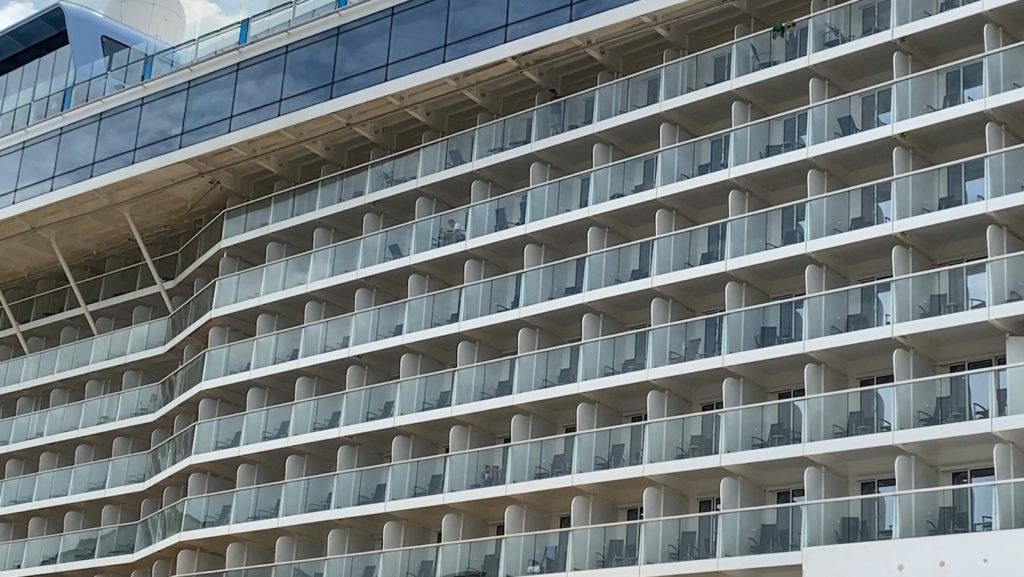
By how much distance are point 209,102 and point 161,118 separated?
1950 mm

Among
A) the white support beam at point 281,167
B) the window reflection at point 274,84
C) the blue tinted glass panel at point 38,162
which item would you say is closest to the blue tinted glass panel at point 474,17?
the window reflection at point 274,84

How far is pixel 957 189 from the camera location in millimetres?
31766

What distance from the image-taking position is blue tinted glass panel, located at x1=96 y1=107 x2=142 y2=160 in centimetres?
4756

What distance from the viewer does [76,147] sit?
49.1 metres

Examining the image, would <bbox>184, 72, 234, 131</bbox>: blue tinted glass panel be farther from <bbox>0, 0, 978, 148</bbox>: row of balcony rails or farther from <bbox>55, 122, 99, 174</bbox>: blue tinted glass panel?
<bbox>55, 122, 99, 174</bbox>: blue tinted glass panel

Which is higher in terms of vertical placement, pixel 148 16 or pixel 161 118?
pixel 148 16

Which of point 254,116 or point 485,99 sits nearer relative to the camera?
point 485,99

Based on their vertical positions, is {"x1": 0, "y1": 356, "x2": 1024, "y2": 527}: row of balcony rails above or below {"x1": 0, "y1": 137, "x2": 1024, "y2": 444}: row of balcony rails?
below

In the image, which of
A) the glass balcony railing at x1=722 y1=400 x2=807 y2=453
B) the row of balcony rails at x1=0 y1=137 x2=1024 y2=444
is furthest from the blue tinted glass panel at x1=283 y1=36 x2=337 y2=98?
the glass balcony railing at x1=722 y1=400 x2=807 y2=453

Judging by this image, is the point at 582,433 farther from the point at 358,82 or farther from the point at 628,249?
the point at 358,82

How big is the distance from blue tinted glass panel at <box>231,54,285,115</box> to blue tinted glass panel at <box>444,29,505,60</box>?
5749 millimetres

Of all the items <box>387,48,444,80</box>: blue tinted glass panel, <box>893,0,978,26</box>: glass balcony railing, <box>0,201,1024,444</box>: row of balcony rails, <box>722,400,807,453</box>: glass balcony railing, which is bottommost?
<box>722,400,807,453</box>: glass balcony railing

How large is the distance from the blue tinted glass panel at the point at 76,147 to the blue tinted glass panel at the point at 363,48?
977cm

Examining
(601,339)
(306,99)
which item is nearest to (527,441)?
(601,339)
